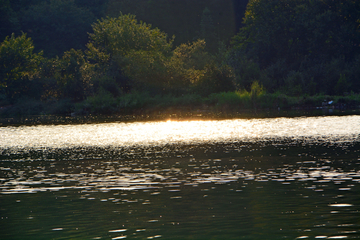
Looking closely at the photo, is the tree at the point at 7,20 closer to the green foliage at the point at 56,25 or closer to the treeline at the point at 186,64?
the treeline at the point at 186,64

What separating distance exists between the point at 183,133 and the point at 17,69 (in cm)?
4729

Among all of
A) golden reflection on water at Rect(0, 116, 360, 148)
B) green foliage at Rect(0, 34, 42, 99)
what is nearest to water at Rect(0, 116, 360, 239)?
golden reflection on water at Rect(0, 116, 360, 148)

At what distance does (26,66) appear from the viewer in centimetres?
7812

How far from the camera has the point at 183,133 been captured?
37.2 meters

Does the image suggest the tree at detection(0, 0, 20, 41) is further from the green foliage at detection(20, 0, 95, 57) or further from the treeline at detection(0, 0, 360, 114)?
the green foliage at detection(20, 0, 95, 57)

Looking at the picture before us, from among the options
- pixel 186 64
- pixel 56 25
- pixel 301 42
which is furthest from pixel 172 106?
pixel 56 25

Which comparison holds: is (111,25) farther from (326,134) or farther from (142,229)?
(142,229)

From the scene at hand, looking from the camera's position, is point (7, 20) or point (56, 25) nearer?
point (7, 20)

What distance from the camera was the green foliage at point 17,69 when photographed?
242ft

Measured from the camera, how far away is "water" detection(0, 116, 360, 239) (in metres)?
11.6

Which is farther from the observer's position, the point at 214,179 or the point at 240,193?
the point at 214,179

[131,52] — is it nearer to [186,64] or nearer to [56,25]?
[186,64]

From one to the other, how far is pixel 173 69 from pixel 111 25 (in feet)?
58.3

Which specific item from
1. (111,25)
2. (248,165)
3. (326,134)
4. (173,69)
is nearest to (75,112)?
(173,69)
